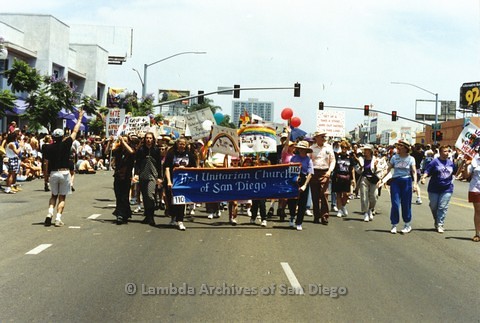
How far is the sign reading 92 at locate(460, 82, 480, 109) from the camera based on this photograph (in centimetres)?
7988

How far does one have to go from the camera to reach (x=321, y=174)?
13.6m

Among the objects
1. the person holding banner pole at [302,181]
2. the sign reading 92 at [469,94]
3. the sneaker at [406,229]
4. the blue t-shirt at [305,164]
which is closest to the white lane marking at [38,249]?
the person holding banner pole at [302,181]

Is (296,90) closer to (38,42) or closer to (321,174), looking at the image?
(38,42)

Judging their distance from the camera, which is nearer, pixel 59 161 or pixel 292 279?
pixel 292 279

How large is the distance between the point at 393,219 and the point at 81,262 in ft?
21.1

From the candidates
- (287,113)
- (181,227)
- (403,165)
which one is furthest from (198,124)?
(403,165)

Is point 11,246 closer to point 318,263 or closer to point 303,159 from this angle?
point 318,263

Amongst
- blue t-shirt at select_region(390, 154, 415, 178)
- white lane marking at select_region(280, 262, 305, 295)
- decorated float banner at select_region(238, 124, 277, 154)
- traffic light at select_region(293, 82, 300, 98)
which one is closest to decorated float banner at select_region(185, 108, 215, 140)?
decorated float banner at select_region(238, 124, 277, 154)

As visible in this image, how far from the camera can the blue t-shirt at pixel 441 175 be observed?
12.5 metres

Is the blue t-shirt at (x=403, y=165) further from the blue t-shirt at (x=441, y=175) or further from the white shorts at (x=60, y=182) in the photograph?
the white shorts at (x=60, y=182)

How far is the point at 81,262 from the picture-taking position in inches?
335

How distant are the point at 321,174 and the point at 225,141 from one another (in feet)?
7.38

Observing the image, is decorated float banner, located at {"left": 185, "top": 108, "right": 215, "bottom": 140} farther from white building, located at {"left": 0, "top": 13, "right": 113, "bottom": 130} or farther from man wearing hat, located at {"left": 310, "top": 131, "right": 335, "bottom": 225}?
white building, located at {"left": 0, "top": 13, "right": 113, "bottom": 130}

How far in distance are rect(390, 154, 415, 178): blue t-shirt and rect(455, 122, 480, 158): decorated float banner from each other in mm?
1207
